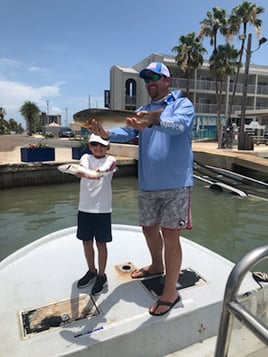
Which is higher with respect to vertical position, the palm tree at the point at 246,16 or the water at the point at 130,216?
the palm tree at the point at 246,16

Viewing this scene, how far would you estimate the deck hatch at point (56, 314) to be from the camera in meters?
2.03

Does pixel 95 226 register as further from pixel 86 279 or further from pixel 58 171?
pixel 58 171

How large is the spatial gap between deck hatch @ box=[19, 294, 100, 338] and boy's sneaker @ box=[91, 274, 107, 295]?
0.08m

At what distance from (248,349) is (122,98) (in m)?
31.6

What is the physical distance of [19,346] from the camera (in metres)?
1.87

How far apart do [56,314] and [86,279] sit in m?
0.46

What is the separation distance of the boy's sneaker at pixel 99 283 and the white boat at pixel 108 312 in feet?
0.16

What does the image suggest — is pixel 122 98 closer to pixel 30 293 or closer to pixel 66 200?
pixel 66 200

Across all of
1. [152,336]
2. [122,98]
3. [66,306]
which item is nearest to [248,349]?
[152,336]

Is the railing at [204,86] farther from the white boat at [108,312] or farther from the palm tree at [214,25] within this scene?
the white boat at [108,312]

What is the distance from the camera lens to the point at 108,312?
85.9 inches

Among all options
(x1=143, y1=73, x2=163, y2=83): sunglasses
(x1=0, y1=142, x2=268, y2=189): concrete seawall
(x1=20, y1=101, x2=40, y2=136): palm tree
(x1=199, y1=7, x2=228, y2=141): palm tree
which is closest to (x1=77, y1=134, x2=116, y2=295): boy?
(x1=143, y1=73, x2=163, y2=83): sunglasses

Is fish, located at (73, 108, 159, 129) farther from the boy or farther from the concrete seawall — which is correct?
the concrete seawall

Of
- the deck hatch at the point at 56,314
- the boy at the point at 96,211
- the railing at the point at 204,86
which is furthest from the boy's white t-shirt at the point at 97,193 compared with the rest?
the railing at the point at 204,86
